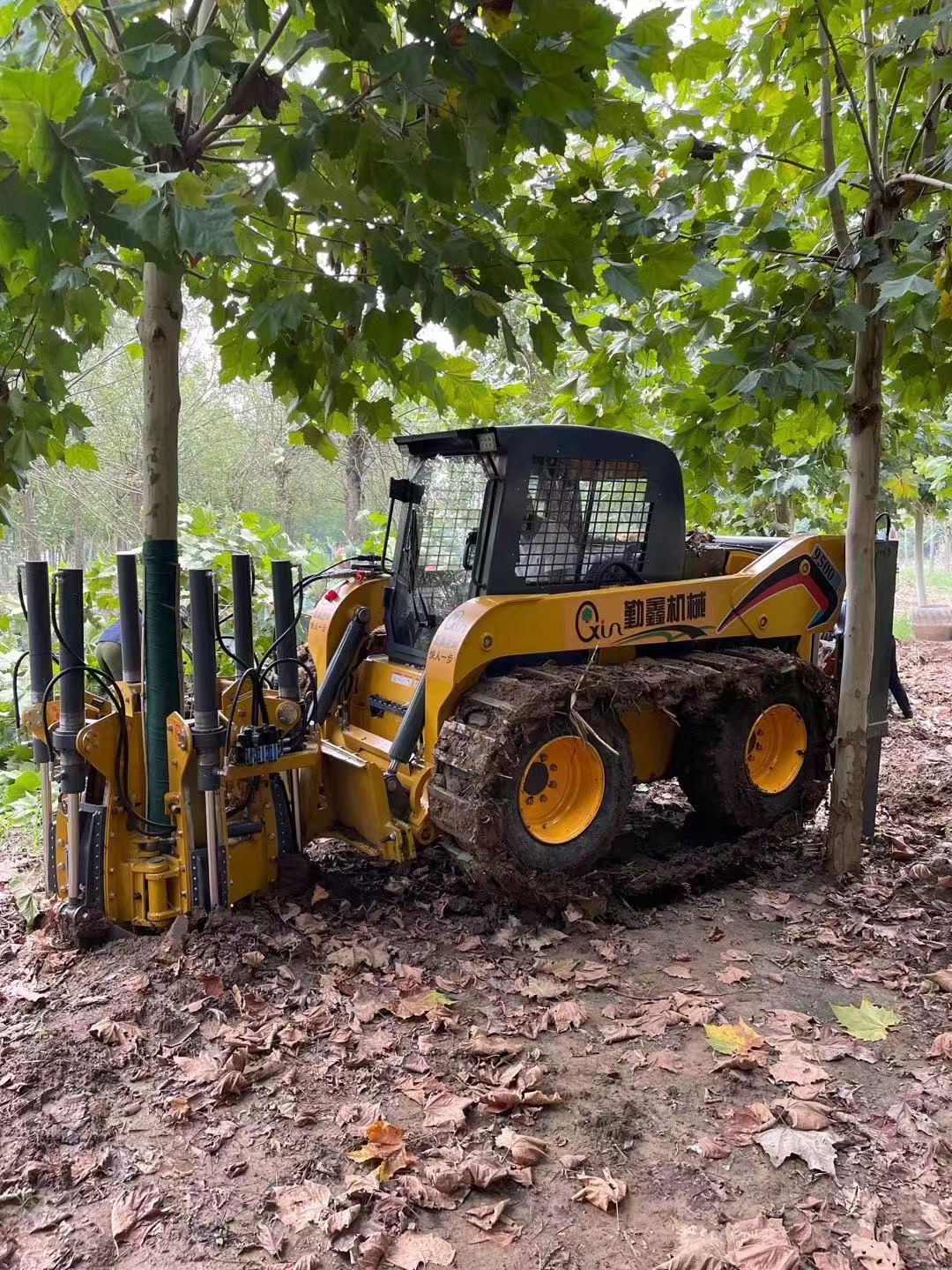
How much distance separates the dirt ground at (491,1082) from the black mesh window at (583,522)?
1657mm

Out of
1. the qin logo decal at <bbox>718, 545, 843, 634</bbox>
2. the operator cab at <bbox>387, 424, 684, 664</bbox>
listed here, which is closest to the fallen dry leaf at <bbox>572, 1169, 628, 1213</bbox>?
the operator cab at <bbox>387, 424, 684, 664</bbox>

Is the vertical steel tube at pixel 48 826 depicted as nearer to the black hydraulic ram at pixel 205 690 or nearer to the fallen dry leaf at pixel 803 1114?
the black hydraulic ram at pixel 205 690

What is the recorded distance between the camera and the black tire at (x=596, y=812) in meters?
4.46

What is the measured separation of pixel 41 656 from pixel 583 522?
2.79 meters

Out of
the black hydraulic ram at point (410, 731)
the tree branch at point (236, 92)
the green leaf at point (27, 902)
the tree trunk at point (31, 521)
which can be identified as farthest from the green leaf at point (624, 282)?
the tree trunk at point (31, 521)

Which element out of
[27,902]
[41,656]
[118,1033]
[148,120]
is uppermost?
[148,120]

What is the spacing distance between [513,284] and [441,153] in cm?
56

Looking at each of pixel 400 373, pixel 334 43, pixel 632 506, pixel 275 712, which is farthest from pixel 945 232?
pixel 275 712

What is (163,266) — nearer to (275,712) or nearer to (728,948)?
(275,712)

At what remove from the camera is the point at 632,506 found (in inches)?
211

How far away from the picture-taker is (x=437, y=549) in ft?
17.5

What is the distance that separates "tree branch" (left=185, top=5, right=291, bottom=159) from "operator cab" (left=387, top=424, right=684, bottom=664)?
6.29 ft

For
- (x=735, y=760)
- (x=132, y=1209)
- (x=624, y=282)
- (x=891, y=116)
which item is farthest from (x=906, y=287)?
(x=132, y=1209)

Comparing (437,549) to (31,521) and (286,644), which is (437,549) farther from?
(31,521)
